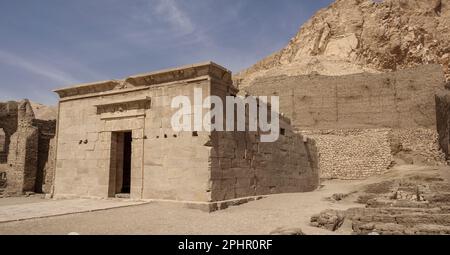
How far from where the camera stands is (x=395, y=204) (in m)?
8.47

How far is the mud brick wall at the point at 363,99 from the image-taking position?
2495 cm

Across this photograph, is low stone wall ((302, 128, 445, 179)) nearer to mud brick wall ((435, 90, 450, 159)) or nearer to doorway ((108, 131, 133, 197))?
mud brick wall ((435, 90, 450, 159))

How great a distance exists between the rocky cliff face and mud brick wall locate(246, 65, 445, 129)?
11.1 meters

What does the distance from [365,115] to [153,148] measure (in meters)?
21.1

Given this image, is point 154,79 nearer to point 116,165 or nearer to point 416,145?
point 116,165

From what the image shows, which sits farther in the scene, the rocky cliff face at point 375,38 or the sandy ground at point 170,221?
the rocky cliff face at point 375,38

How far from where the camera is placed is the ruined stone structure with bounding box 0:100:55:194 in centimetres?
1524

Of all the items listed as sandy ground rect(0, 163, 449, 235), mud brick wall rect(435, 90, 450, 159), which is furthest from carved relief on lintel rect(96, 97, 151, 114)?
mud brick wall rect(435, 90, 450, 159)

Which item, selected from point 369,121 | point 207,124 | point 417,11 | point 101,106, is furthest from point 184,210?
point 417,11

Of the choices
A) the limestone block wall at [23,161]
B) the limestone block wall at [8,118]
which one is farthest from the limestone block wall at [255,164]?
the limestone block wall at [8,118]

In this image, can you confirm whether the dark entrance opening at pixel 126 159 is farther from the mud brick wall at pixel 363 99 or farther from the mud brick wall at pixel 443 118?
the mud brick wall at pixel 443 118
